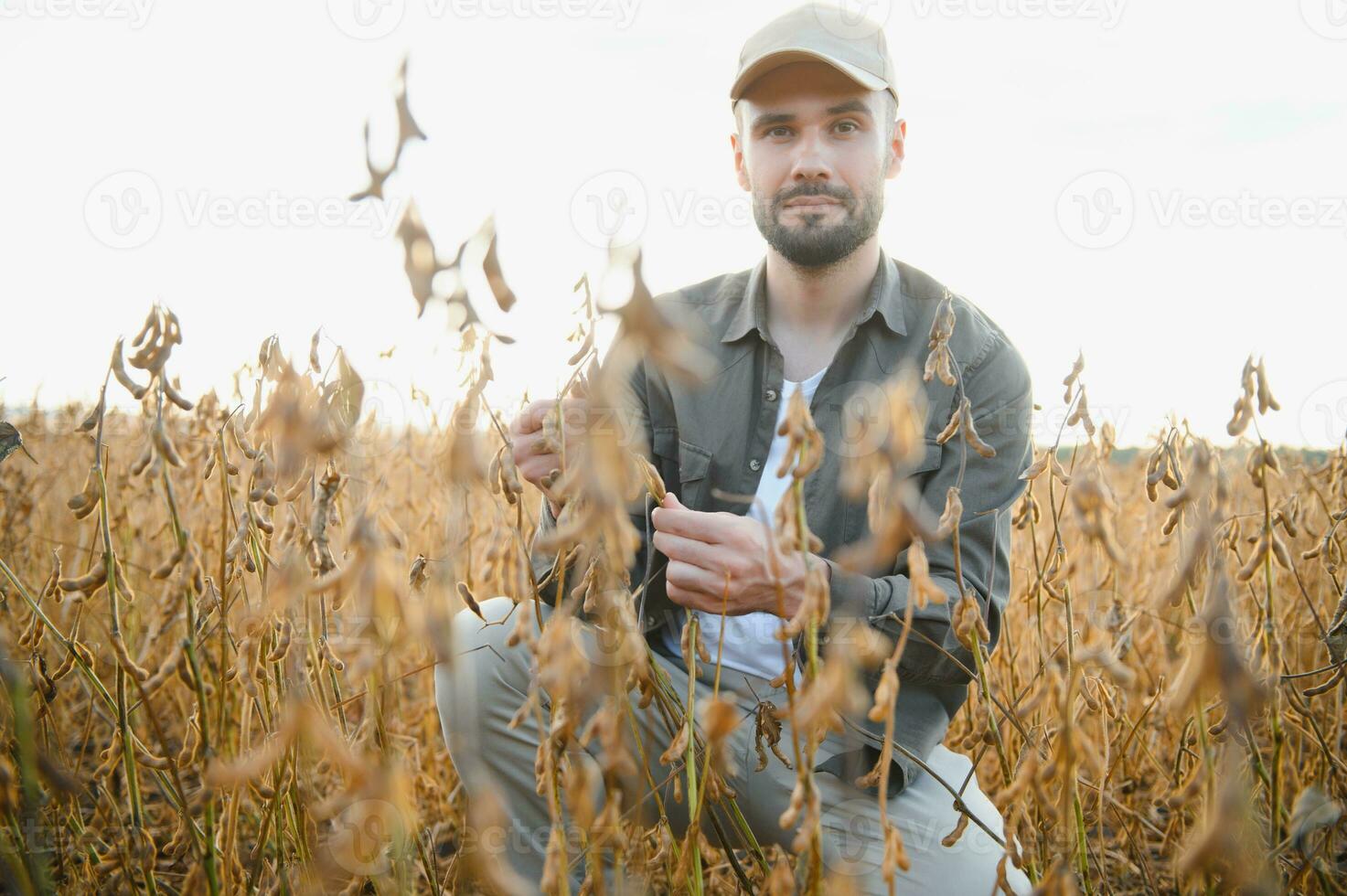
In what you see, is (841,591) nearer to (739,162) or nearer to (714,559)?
(714,559)

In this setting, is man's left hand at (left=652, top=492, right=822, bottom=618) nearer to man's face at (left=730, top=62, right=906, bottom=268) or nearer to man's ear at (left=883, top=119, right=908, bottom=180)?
man's face at (left=730, top=62, right=906, bottom=268)

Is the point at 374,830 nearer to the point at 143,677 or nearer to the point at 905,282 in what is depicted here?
the point at 143,677

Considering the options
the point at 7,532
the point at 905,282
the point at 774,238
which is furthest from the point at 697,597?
the point at 7,532

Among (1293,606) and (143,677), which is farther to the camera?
(1293,606)

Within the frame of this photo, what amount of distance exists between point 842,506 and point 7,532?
1650 mm

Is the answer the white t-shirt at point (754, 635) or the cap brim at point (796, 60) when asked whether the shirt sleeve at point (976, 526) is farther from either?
the cap brim at point (796, 60)

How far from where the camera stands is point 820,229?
6.45 feet

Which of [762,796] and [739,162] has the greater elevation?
[739,162]

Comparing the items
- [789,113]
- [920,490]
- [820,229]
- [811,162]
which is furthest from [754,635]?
[789,113]

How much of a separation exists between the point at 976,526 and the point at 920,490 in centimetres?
13

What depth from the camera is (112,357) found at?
2.60 ft

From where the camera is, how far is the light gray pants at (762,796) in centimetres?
145

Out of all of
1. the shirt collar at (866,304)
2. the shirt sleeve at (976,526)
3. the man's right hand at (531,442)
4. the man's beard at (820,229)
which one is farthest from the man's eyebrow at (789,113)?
the man's right hand at (531,442)

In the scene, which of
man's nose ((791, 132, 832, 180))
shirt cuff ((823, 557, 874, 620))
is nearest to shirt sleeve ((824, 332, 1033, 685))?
shirt cuff ((823, 557, 874, 620))
